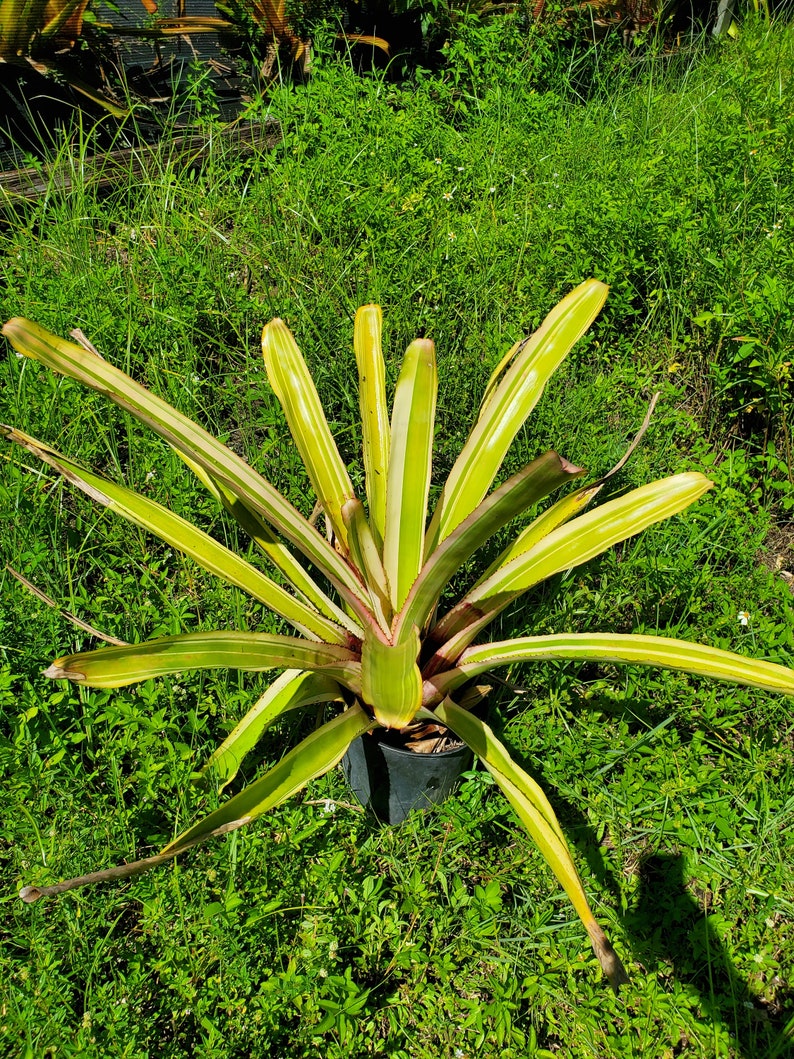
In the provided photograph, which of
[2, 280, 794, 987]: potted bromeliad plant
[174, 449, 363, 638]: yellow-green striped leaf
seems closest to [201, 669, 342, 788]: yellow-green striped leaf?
[2, 280, 794, 987]: potted bromeliad plant

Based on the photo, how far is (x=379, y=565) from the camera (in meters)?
1.41

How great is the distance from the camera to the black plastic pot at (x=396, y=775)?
1478mm

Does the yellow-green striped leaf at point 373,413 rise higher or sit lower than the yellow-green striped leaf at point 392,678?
higher

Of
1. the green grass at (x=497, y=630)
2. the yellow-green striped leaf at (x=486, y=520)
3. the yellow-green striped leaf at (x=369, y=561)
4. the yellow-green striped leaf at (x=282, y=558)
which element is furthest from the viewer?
the yellow-green striped leaf at (x=282, y=558)

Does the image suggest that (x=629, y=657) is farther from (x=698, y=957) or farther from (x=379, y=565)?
(x=698, y=957)

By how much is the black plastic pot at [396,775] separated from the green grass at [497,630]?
1.9 inches

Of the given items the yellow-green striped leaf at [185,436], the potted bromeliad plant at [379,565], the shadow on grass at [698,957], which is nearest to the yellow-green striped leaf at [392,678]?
the potted bromeliad plant at [379,565]

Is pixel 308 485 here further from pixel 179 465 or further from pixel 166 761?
pixel 166 761

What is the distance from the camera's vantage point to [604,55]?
4.20m

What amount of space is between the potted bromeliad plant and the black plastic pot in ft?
0.20

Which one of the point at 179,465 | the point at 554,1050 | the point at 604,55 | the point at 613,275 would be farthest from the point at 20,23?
the point at 554,1050

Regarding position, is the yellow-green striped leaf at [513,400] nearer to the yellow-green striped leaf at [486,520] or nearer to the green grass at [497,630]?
the yellow-green striped leaf at [486,520]

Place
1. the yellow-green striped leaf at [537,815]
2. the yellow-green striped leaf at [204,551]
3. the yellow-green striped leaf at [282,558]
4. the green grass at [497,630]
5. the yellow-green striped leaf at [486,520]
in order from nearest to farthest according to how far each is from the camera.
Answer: the yellow-green striped leaf at [486,520] → the yellow-green striped leaf at [537,815] → the green grass at [497,630] → the yellow-green striped leaf at [204,551] → the yellow-green striped leaf at [282,558]

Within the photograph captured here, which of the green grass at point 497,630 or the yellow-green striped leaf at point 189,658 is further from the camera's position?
the green grass at point 497,630
